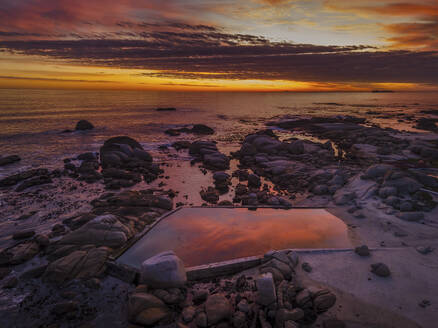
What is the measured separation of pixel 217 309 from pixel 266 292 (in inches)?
65.4

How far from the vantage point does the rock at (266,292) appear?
8078mm

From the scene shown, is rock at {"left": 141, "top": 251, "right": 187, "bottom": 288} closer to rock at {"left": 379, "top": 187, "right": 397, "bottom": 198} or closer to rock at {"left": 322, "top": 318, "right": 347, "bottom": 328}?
rock at {"left": 322, "top": 318, "right": 347, "bottom": 328}

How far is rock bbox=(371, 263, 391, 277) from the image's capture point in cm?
940

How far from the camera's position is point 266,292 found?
26.7 feet

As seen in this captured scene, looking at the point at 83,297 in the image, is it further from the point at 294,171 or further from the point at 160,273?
the point at 294,171

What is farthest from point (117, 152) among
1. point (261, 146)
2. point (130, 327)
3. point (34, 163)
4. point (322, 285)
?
point (322, 285)

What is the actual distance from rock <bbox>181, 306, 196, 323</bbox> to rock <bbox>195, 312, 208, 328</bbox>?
20 centimetres

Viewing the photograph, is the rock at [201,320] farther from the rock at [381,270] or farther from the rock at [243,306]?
the rock at [381,270]

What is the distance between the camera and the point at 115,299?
885 cm

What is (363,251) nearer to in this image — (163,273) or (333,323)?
(333,323)

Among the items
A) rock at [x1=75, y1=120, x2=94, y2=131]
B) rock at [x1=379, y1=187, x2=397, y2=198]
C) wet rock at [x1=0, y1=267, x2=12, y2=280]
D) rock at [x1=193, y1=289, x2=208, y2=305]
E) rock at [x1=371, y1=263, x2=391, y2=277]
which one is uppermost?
rock at [x1=379, y1=187, x2=397, y2=198]

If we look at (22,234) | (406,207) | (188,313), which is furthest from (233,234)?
(22,234)

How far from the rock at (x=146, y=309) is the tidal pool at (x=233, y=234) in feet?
7.97

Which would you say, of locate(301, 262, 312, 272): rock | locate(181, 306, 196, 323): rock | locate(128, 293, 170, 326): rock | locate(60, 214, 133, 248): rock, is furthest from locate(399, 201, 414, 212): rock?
locate(60, 214, 133, 248): rock
